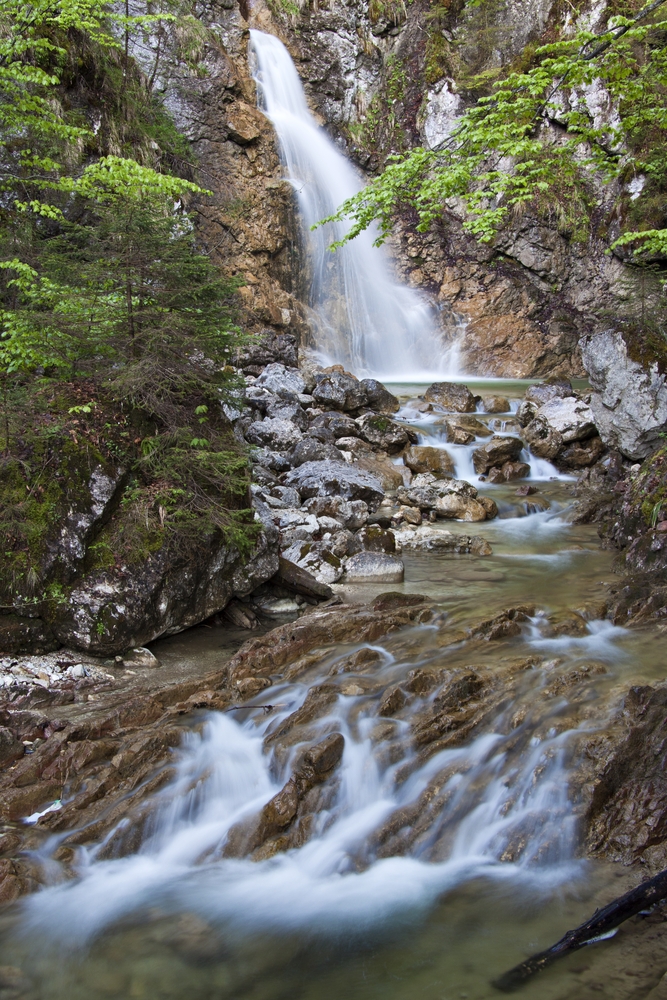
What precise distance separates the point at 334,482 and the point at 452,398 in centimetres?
691

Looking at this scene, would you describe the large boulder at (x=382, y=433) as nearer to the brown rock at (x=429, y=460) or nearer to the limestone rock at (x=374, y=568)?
the brown rock at (x=429, y=460)

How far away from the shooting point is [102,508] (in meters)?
6.39

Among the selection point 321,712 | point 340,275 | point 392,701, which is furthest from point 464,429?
point 321,712

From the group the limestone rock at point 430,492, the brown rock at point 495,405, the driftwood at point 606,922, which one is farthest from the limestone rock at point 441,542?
the brown rock at point 495,405

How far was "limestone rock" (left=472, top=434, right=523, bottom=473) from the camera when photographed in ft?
44.2

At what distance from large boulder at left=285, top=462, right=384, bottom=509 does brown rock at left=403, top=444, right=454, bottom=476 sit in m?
1.86

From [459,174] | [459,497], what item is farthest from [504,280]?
[459,174]

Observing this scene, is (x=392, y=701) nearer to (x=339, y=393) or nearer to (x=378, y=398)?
(x=339, y=393)

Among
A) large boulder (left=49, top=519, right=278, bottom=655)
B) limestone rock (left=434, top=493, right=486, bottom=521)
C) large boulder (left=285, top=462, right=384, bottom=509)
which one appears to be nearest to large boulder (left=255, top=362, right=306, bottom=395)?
large boulder (left=285, top=462, right=384, bottom=509)

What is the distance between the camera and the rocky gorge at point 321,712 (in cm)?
348

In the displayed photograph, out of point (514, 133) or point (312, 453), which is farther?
point (312, 453)

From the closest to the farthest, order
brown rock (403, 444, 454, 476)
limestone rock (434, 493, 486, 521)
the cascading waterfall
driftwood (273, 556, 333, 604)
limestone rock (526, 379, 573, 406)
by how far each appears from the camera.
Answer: the cascading waterfall < driftwood (273, 556, 333, 604) < limestone rock (434, 493, 486, 521) < brown rock (403, 444, 454, 476) < limestone rock (526, 379, 573, 406)

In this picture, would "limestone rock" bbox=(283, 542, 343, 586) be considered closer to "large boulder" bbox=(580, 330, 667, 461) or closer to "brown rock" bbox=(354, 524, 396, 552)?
"brown rock" bbox=(354, 524, 396, 552)

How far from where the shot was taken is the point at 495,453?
1349 cm
